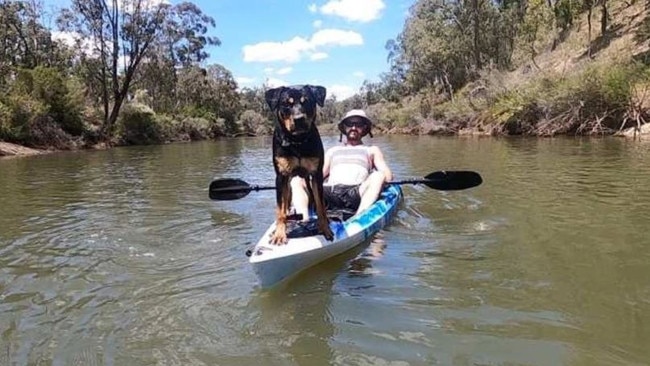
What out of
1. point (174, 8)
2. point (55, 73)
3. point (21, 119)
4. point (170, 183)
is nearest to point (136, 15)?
point (174, 8)

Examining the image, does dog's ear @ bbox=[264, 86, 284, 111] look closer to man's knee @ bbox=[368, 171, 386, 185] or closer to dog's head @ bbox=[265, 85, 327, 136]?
dog's head @ bbox=[265, 85, 327, 136]

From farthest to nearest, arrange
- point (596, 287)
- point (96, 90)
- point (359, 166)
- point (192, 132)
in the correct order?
1. point (192, 132)
2. point (96, 90)
3. point (359, 166)
4. point (596, 287)

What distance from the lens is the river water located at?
11.0 ft

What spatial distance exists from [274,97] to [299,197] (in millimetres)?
1213

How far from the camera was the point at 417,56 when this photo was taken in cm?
5141

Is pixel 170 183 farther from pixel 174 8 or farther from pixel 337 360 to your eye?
pixel 174 8

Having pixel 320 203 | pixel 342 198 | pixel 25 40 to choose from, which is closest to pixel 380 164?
pixel 342 198

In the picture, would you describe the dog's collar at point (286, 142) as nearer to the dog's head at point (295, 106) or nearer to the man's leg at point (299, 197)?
the dog's head at point (295, 106)

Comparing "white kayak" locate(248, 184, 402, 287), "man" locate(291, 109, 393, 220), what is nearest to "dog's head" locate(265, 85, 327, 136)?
"white kayak" locate(248, 184, 402, 287)

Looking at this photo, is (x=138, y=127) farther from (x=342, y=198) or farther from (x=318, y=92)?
→ (x=318, y=92)

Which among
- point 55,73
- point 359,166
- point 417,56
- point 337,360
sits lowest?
point 337,360

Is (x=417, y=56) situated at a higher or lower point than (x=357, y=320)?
A: higher

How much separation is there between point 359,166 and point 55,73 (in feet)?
78.8

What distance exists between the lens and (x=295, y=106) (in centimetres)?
435
